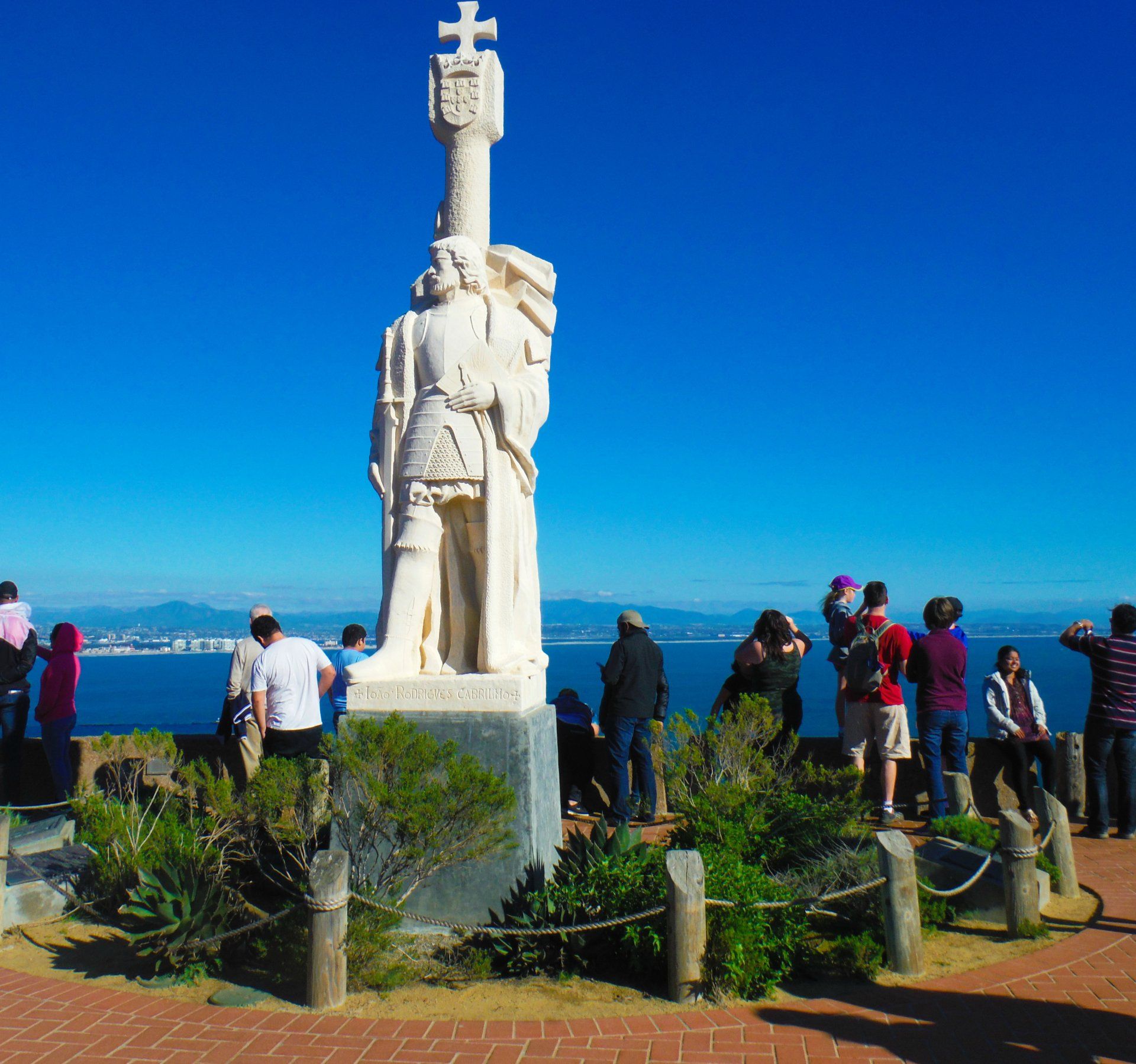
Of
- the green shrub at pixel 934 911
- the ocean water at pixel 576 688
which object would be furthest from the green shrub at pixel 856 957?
the ocean water at pixel 576 688

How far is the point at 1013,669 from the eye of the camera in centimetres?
750

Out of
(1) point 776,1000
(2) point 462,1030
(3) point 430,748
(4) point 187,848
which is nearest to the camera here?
(2) point 462,1030

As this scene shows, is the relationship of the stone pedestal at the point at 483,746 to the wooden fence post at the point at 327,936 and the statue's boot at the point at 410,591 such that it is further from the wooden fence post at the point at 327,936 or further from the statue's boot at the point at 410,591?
the wooden fence post at the point at 327,936

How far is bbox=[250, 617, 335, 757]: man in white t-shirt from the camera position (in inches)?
265

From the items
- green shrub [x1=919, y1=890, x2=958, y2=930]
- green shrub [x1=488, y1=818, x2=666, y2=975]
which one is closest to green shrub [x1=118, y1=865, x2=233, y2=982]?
green shrub [x1=488, y1=818, x2=666, y2=975]

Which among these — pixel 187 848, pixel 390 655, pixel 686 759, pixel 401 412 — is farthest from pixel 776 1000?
pixel 401 412

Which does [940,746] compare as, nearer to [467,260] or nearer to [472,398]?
[472,398]

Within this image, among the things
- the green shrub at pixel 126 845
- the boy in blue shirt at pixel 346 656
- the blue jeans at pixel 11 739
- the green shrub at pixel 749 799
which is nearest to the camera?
the green shrub at pixel 126 845

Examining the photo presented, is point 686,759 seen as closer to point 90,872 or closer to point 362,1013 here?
point 362,1013

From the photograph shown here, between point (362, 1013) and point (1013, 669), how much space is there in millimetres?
5915

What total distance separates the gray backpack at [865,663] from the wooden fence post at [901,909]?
293 centimetres

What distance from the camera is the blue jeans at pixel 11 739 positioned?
809 centimetres

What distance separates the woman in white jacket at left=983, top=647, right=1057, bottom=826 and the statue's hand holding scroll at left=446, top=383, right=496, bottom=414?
484 cm

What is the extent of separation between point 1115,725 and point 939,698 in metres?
1.41
